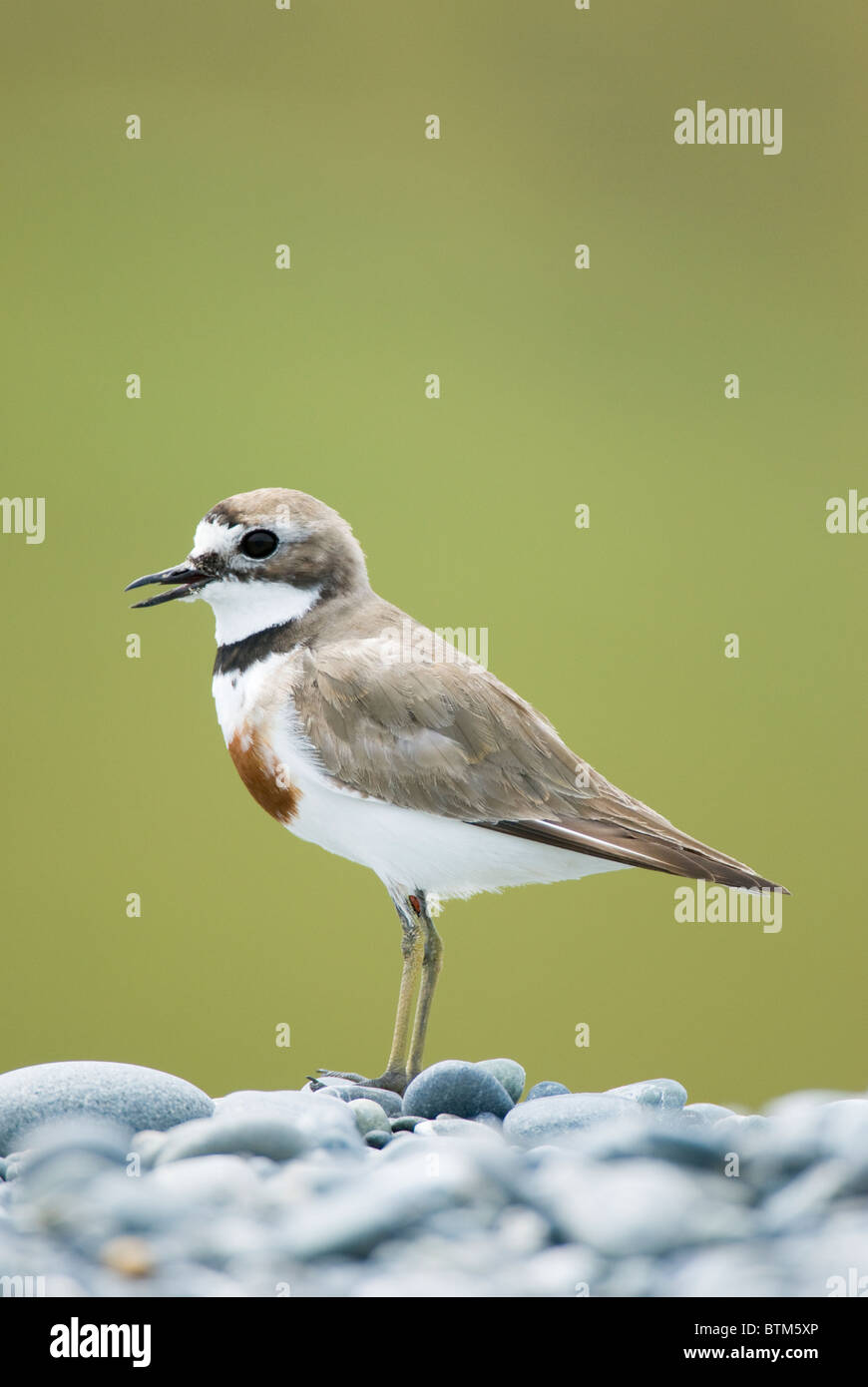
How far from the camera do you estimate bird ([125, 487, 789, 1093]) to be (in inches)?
83.3

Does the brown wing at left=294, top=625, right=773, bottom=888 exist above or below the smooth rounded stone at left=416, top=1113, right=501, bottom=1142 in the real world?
above

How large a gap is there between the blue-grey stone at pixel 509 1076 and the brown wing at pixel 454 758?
50cm

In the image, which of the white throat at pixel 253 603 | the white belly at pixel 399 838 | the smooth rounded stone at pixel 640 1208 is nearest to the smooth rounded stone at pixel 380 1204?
the smooth rounded stone at pixel 640 1208

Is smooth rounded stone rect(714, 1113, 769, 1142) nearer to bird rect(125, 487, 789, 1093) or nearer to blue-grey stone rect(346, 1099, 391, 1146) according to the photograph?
bird rect(125, 487, 789, 1093)

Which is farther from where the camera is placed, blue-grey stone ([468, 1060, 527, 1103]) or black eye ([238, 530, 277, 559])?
blue-grey stone ([468, 1060, 527, 1103])

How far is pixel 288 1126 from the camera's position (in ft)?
5.65

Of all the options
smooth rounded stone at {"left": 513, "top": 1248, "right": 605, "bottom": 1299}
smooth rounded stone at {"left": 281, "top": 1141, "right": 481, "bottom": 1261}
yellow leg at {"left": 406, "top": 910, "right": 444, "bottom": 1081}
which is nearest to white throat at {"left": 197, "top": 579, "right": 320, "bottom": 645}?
yellow leg at {"left": 406, "top": 910, "right": 444, "bottom": 1081}

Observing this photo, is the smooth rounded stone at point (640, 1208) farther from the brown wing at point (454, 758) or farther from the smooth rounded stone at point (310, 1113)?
the brown wing at point (454, 758)

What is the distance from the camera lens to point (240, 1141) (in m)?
1.71

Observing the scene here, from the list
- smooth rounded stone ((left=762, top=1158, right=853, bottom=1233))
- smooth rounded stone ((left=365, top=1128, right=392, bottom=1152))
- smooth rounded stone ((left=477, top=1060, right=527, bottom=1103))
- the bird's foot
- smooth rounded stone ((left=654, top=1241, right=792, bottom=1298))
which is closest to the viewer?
smooth rounded stone ((left=654, top=1241, right=792, bottom=1298))

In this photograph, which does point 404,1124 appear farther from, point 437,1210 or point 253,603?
point 253,603
